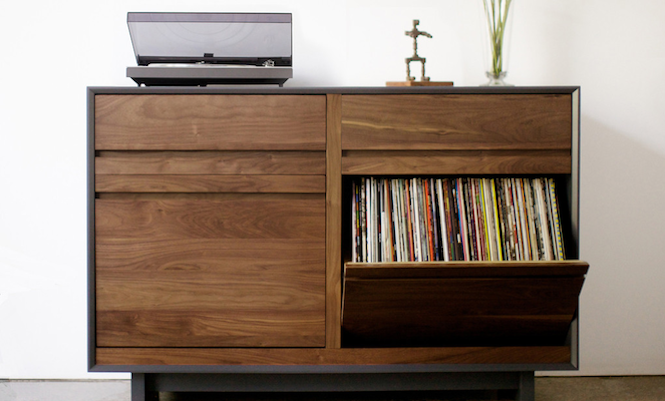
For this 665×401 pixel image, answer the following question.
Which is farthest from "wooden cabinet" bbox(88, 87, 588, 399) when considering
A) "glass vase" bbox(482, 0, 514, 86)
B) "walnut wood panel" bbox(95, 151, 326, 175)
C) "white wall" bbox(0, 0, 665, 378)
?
"white wall" bbox(0, 0, 665, 378)

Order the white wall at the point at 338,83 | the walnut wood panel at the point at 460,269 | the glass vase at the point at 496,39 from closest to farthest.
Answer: the walnut wood panel at the point at 460,269 < the glass vase at the point at 496,39 < the white wall at the point at 338,83

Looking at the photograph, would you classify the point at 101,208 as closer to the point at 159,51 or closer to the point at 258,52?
the point at 159,51

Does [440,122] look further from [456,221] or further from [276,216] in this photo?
[276,216]

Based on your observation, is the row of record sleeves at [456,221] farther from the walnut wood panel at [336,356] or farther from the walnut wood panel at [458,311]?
the walnut wood panel at [336,356]

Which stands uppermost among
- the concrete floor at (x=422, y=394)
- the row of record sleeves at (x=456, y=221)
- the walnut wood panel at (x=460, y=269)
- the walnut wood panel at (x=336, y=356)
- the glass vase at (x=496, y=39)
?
the glass vase at (x=496, y=39)

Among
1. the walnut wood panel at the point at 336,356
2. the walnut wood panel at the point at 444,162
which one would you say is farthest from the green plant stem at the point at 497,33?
the walnut wood panel at the point at 336,356

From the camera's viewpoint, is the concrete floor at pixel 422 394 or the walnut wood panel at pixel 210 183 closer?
the walnut wood panel at pixel 210 183

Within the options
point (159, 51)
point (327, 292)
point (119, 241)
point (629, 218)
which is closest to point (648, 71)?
point (629, 218)

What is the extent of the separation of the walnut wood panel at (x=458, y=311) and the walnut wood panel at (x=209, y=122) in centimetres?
51

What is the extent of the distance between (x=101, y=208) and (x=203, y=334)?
0.53m

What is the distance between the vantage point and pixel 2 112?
1825mm

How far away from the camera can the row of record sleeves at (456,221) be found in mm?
1462

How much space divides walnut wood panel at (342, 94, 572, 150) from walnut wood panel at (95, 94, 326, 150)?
0.13m

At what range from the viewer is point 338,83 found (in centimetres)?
184
